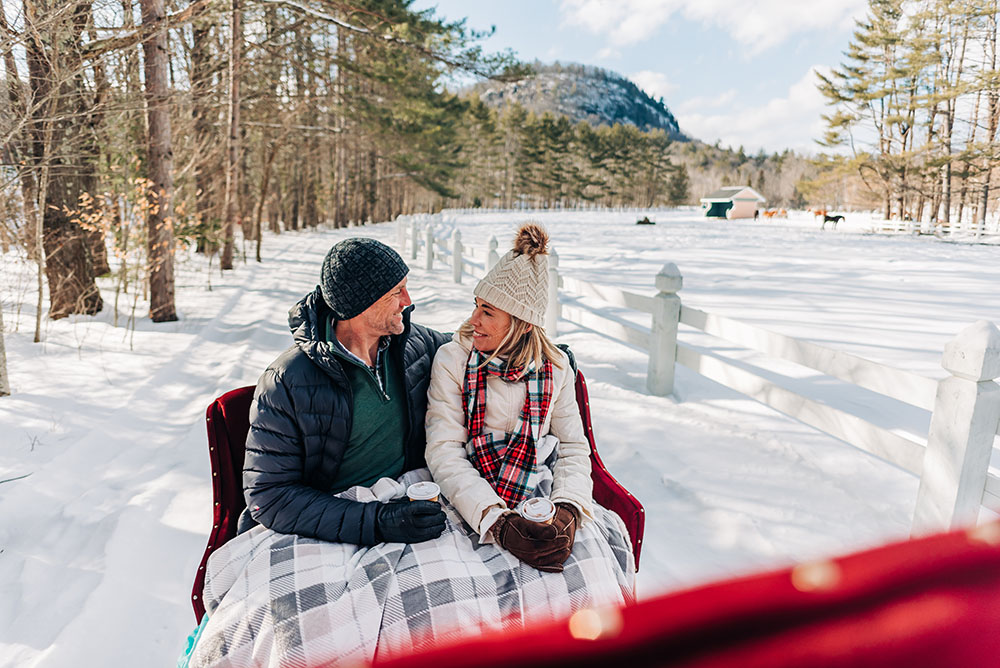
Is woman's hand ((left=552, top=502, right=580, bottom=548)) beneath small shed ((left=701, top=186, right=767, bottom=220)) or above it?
beneath

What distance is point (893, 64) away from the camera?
106 ft

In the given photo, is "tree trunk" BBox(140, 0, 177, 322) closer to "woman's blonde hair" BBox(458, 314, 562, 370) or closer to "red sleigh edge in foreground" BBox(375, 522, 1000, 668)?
"woman's blonde hair" BBox(458, 314, 562, 370)

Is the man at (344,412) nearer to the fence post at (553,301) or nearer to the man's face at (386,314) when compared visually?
the man's face at (386,314)

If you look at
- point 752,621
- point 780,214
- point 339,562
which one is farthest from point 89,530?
point 780,214

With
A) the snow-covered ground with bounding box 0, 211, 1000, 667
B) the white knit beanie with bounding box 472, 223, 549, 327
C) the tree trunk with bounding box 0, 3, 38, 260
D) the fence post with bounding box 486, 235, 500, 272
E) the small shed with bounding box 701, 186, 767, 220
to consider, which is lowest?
the snow-covered ground with bounding box 0, 211, 1000, 667

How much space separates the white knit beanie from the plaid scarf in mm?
210

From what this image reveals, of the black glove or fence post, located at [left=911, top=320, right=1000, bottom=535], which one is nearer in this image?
the black glove

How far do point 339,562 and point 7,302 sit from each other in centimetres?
894

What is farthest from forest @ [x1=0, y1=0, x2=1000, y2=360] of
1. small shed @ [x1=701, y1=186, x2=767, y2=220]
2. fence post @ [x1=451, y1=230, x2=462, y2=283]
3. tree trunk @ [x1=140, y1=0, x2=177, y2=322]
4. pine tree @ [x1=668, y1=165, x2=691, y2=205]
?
pine tree @ [x1=668, y1=165, x2=691, y2=205]

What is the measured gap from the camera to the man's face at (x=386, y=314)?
2.19 metres

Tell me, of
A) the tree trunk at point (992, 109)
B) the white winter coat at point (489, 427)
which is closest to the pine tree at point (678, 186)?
the tree trunk at point (992, 109)

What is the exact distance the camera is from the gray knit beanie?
2135 millimetres

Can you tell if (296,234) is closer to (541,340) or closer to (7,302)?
(7,302)

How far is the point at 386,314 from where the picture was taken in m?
2.21
